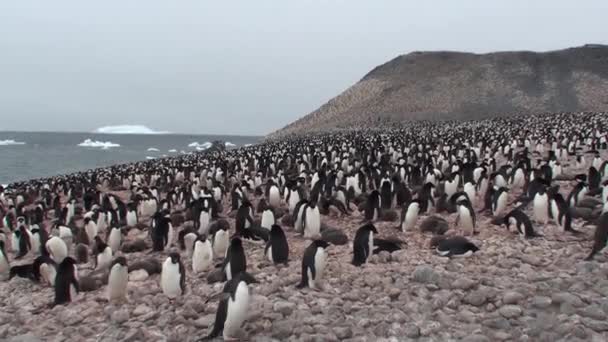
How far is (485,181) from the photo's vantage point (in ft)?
44.3

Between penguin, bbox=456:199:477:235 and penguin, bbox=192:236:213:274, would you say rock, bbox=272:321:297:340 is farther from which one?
penguin, bbox=456:199:477:235

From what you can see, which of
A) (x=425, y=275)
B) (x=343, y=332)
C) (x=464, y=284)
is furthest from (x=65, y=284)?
(x=464, y=284)

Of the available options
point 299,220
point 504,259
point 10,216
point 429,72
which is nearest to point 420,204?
point 299,220

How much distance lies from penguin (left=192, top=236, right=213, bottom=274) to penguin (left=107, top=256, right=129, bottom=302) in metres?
Answer: 1.26

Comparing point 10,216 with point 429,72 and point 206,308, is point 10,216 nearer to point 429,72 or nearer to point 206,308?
point 206,308

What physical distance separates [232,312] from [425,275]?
271 centimetres

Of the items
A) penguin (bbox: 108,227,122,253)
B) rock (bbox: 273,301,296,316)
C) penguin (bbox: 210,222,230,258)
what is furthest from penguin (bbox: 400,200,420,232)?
penguin (bbox: 108,227,122,253)

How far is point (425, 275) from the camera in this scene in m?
6.98

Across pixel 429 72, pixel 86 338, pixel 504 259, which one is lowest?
pixel 86 338

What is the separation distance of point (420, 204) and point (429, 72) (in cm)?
6954

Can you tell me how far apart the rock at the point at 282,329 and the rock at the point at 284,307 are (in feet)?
0.81

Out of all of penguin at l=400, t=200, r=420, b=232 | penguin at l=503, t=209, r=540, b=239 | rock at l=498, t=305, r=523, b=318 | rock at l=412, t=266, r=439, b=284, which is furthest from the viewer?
penguin at l=400, t=200, r=420, b=232

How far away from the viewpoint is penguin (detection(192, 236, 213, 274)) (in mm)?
8273

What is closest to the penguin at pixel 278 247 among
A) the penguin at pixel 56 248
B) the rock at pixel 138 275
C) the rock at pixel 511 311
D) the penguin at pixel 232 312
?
the rock at pixel 138 275
